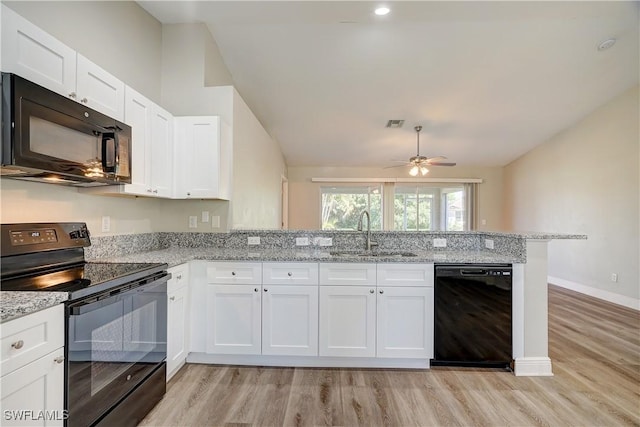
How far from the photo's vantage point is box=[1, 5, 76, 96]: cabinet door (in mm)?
1317

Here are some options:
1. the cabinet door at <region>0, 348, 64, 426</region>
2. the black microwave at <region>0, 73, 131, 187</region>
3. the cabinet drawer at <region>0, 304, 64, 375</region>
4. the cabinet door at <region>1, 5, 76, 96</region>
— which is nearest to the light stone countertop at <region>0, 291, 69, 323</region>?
the cabinet drawer at <region>0, 304, 64, 375</region>

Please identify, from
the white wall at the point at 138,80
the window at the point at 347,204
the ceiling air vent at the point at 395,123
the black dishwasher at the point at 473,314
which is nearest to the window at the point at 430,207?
the window at the point at 347,204

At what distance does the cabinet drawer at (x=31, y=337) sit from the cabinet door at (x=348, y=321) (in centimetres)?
155

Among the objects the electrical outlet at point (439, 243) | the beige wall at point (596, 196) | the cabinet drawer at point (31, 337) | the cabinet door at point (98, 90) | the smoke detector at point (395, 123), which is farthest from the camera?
the smoke detector at point (395, 123)

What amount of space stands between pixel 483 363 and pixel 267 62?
375 cm

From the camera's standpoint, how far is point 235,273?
7.61 feet

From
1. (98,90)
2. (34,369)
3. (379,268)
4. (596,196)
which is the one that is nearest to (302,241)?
(379,268)

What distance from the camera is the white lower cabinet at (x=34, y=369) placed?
101 centimetres

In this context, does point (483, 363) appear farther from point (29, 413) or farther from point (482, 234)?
point (29, 413)

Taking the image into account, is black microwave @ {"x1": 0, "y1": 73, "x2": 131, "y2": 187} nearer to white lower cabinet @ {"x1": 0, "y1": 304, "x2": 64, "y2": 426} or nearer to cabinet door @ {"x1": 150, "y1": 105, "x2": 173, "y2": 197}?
cabinet door @ {"x1": 150, "y1": 105, "x2": 173, "y2": 197}

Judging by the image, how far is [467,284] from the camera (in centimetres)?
224

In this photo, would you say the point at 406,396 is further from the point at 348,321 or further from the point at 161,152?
the point at 161,152

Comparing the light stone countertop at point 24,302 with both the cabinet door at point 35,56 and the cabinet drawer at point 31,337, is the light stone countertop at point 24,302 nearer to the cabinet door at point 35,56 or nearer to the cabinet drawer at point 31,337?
the cabinet drawer at point 31,337

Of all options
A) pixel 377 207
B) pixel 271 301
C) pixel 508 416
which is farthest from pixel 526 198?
pixel 271 301
